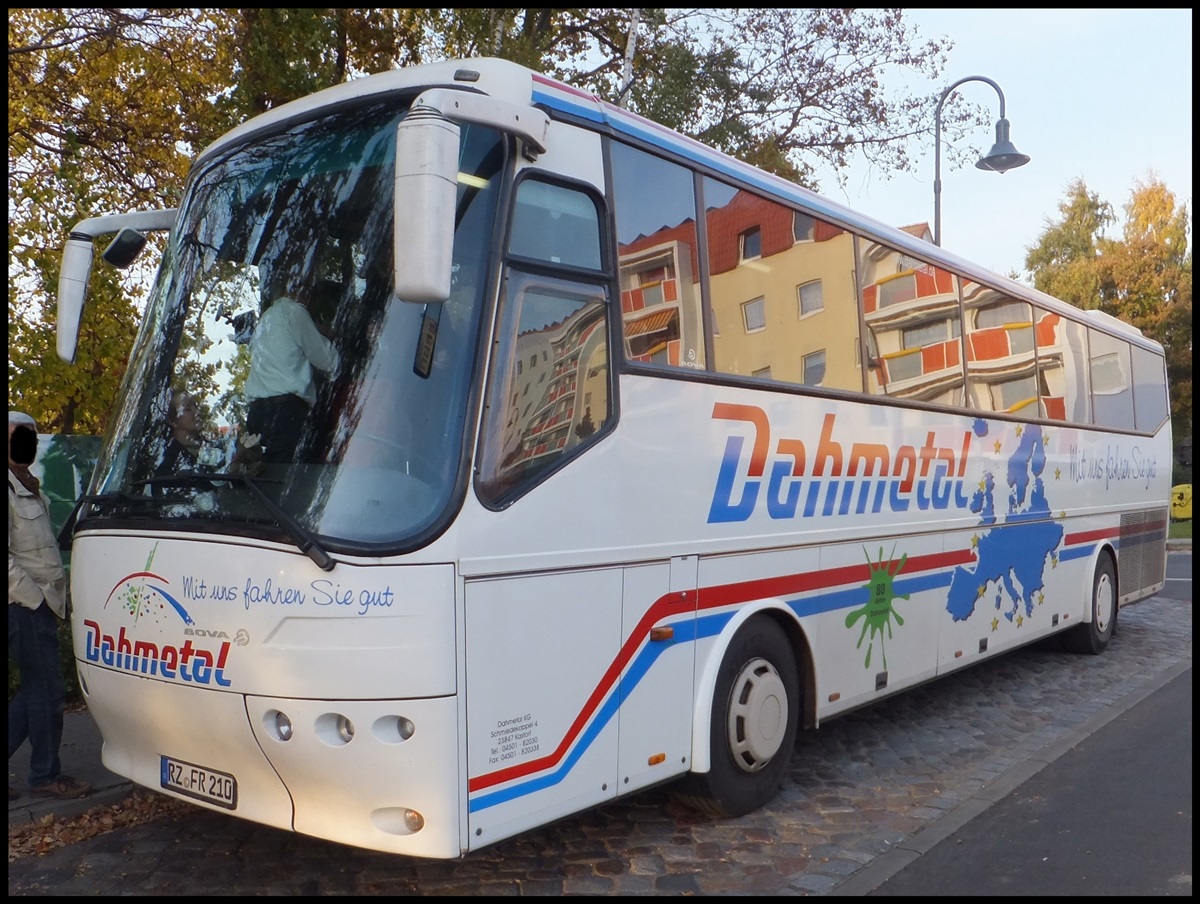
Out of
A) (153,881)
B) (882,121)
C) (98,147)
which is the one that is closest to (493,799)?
(153,881)

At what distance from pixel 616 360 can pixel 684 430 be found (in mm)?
611

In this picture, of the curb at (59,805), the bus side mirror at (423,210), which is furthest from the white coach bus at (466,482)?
the curb at (59,805)

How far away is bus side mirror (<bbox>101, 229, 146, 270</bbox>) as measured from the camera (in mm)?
6066

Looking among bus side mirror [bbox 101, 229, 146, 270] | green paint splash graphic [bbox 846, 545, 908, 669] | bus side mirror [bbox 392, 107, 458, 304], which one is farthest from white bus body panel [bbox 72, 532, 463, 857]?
green paint splash graphic [bbox 846, 545, 908, 669]

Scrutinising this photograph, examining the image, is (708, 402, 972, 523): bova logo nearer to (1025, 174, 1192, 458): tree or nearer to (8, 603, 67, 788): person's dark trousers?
(8, 603, 67, 788): person's dark trousers

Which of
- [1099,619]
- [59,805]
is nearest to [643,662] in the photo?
[59,805]

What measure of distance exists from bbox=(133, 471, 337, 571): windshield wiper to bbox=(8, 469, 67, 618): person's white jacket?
1.93 metres

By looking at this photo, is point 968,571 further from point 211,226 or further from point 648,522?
point 211,226

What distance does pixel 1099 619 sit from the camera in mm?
11555

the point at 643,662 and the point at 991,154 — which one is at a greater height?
the point at 991,154

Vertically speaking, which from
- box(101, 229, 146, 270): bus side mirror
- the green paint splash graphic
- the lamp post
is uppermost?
the lamp post

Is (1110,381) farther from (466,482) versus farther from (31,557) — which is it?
(31,557)

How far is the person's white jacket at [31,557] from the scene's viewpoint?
240 inches

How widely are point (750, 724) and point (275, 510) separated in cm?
292
